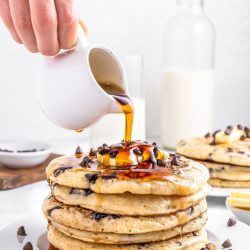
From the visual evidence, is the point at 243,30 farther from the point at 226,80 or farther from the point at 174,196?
the point at 174,196

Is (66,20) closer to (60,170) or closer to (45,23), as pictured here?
(45,23)

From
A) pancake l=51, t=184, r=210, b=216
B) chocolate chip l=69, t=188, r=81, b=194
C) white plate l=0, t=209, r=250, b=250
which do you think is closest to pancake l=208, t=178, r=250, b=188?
white plate l=0, t=209, r=250, b=250

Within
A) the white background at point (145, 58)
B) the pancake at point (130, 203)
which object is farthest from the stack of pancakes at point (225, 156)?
the white background at point (145, 58)

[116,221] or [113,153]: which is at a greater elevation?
[113,153]

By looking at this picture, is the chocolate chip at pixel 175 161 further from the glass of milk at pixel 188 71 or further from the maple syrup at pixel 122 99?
the glass of milk at pixel 188 71

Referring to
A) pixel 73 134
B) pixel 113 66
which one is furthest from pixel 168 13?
pixel 113 66

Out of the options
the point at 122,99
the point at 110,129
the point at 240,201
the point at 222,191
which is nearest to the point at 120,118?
the point at 110,129
